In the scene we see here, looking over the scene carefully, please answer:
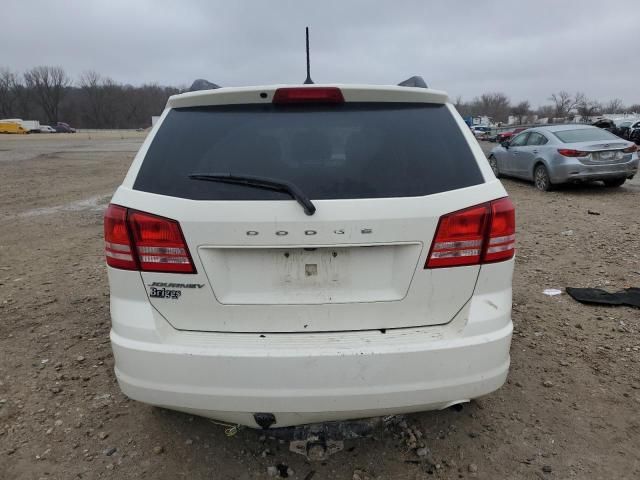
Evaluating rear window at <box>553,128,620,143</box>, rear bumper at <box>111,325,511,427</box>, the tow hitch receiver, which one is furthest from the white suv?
rear window at <box>553,128,620,143</box>

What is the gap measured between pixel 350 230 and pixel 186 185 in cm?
72

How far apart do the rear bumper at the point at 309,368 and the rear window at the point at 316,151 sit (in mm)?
565

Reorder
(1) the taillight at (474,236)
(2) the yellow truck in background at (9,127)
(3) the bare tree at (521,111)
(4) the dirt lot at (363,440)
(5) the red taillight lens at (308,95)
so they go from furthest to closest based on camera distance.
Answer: (3) the bare tree at (521,111) → (2) the yellow truck in background at (9,127) → (4) the dirt lot at (363,440) → (5) the red taillight lens at (308,95) → (1) the taillight at (474,236)

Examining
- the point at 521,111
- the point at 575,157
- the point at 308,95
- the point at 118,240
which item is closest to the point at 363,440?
the point at 118,240

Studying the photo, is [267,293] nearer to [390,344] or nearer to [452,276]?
[390,344]

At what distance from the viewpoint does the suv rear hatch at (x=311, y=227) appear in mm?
1903

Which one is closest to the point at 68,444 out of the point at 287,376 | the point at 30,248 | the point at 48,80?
the point at 287,376

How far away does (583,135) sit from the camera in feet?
35.3

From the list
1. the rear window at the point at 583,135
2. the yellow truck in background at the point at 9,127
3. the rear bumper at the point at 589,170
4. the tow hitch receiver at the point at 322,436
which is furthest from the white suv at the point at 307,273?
the yellow truck in background at the point at 9,127

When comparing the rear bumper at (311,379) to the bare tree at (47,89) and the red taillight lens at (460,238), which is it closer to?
the red taillight lens at (460,238)

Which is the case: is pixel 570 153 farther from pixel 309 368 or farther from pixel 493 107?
pixel 493 107

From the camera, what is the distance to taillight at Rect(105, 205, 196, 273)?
1944 millimetres

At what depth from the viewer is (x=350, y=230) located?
1891mm

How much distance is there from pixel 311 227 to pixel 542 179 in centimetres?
1071
